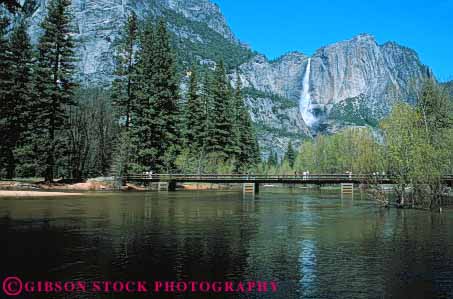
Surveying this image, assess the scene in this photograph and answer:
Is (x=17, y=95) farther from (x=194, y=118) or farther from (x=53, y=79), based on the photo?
(x=194, y=118)

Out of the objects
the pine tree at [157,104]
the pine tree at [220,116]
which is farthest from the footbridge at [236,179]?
the pine tree at [220,116]

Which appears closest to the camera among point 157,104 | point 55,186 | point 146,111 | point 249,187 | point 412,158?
point 412,158

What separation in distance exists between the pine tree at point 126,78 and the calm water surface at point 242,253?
41708 millimetres

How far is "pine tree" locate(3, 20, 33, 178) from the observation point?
5603 centimetres

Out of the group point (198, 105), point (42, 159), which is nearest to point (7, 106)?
point (42, 159)

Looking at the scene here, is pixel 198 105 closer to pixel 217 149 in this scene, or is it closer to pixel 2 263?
pixel 217 149

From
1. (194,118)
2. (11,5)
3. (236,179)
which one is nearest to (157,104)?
(194,118)

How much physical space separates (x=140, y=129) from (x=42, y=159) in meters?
Answer: 16.2

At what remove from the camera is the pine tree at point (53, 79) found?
5334cm

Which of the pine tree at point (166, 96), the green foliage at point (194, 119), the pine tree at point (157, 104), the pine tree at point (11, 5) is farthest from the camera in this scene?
the green foliage at point (194, 119)

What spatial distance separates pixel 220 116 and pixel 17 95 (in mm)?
35658

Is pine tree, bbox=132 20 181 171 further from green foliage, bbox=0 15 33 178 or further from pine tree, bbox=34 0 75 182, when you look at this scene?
green foliage, bbox=0 15 33 178

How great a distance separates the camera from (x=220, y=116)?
83000 millimetres

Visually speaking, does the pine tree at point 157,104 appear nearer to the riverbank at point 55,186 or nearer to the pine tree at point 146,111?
the pine tree at point 146,111
